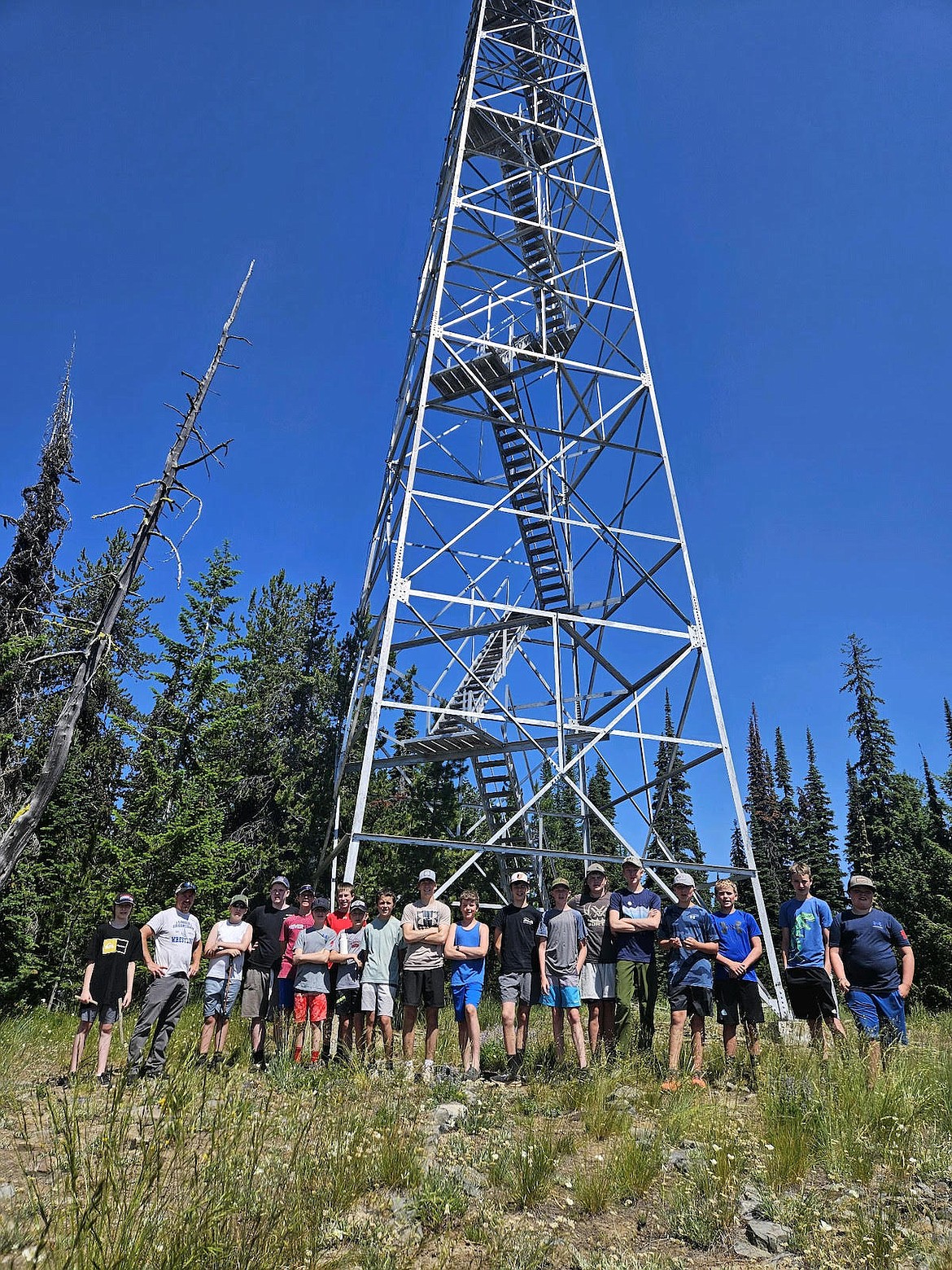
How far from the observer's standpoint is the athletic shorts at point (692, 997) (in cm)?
638

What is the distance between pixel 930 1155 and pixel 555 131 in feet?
49.0

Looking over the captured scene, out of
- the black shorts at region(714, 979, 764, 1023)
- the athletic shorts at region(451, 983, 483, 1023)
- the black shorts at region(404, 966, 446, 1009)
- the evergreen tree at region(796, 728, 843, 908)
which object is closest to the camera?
the black shorts at region(714, 979, 764, 1023)

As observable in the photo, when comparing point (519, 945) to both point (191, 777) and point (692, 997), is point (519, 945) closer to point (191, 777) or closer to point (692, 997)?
point (692, 997)

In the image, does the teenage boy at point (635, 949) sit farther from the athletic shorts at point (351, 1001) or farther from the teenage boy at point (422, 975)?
the athletic shorts at point (351, 1001)

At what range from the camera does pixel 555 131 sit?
13750 mm

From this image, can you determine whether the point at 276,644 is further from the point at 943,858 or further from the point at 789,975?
the point at 943,858

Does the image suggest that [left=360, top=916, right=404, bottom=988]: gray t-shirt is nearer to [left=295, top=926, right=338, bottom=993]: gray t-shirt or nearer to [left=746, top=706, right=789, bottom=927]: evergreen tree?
[left=295, top=926, right=338, bottom=993]: gray t-shirt

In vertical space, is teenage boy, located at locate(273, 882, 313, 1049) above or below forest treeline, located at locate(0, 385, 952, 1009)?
below

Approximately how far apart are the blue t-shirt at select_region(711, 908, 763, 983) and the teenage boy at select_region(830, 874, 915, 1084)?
636 millimetres

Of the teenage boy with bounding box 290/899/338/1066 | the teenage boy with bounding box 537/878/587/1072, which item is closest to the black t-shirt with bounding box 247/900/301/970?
the teenage boy with bounding box 290/899/338/1066

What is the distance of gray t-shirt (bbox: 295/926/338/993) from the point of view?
23.6ft

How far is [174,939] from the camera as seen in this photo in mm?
6922

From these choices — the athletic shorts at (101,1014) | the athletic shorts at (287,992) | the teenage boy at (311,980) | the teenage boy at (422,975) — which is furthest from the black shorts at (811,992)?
the athletic shorts at (101,1014)

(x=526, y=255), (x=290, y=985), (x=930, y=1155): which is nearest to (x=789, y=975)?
(x=930, y=1155)
